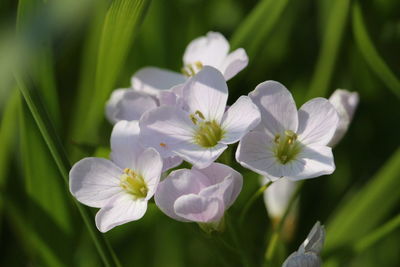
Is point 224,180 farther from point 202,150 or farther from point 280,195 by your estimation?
point 280,195

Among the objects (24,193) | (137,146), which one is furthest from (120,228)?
(137,146)

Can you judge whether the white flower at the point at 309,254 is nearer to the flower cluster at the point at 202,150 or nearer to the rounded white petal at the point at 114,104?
the flower cluster at the point at 202,150

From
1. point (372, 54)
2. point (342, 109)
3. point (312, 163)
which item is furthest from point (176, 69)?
point (312, 163)

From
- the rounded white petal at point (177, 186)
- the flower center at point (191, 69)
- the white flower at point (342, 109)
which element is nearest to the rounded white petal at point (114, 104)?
the flower center at point (191, 69)

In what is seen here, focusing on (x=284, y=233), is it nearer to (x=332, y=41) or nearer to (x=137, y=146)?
(x=332, y=41)

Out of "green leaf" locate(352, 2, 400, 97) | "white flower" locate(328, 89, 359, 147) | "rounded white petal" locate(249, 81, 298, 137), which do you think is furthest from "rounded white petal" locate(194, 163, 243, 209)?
"green leaf" locate(352, 2, 400, 97)

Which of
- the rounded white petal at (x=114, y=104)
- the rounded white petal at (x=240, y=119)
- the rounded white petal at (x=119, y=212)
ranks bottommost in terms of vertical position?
the rounded white petal at (x=119, y=212)

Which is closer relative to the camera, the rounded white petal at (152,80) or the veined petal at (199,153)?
the veined petal at (199,153)

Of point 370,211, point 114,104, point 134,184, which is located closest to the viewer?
point 134,184
